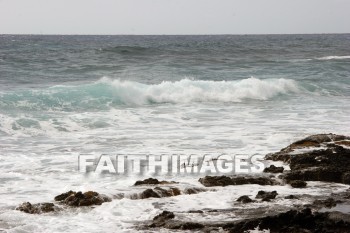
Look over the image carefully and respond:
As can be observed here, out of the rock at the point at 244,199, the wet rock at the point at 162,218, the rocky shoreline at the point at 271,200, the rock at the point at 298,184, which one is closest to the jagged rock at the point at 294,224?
the rocky shoreline at the point at 271,200

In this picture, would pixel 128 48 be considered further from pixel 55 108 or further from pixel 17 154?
pixel 17 154

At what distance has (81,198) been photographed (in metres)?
8.45

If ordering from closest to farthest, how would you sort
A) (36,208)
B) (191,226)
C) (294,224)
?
1. (294,224)
2. (191,226)
3. (36,208)

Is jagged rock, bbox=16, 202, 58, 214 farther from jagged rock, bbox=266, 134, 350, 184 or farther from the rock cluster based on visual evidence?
jagged rock, bbox=266, 134, 350, 184

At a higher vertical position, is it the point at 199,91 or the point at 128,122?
the point at 199,91

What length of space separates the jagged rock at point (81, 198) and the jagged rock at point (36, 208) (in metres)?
0.29

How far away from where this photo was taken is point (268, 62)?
Answer: 4403 cm

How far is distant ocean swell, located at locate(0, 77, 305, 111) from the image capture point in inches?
838

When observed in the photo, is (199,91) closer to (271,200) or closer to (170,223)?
(271,200)

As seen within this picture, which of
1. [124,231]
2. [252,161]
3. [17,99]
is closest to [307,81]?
[17,99]

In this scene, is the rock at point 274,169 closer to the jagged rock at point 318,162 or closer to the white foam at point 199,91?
the jagged rock at point 318,162

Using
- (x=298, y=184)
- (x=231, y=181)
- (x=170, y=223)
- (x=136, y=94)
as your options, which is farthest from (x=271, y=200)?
(x=136, y=94)

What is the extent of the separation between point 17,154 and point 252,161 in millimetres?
5181

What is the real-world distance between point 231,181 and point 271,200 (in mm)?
1242
